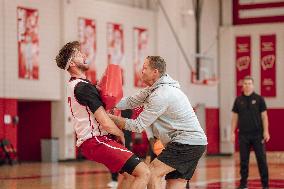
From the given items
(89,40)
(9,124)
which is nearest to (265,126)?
(9,124)

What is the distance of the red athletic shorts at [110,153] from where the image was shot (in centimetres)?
784

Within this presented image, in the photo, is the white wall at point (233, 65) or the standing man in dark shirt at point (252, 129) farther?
the white wall at point (233, 65)

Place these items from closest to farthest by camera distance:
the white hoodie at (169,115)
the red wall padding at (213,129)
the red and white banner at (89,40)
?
the white hoodie at (169,115) < the red and white banner at (89,40) < the red wall padding at (213,129)

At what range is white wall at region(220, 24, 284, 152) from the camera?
29.8 metres

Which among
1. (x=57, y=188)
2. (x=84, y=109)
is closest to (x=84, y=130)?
(x=84, y=109)

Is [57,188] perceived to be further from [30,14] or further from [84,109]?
[30,14]

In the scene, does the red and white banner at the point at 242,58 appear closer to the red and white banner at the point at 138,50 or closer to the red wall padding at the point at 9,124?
the red and white banner at the point at 138,50

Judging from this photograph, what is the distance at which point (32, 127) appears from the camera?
83.8ft

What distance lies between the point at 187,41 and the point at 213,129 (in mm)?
4151

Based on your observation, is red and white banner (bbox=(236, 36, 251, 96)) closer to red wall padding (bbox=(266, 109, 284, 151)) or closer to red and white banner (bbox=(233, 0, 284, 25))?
red and white banner (bbox=(233, 0, 284, 25))

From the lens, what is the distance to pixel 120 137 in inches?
318

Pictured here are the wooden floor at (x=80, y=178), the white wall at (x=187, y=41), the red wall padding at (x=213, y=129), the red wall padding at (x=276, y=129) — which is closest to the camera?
the wooden floor at (x=80, y=178)

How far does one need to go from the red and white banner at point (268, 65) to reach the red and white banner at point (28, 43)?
10.6 metres

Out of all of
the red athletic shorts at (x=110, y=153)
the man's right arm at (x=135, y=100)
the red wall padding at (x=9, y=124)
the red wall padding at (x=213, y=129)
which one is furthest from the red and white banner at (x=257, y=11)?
the red athletic shorts at (x=110, y=153)
